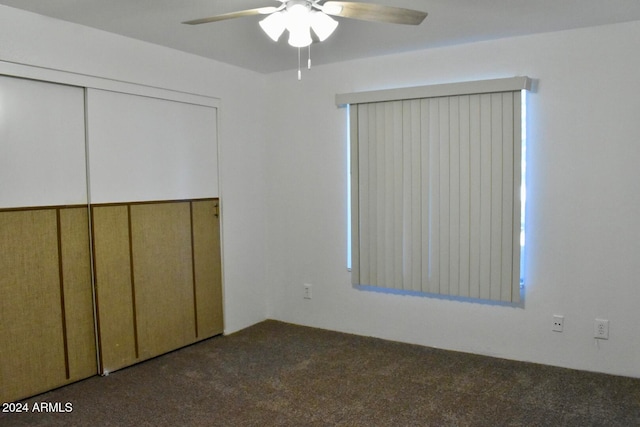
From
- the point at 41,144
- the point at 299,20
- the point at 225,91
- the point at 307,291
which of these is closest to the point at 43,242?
the point at 41,144

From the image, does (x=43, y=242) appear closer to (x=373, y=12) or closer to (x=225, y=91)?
(x=225, y=91)

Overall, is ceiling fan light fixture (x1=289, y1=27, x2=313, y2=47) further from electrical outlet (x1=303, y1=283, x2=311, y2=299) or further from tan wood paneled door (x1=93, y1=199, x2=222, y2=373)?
electrical outlet (x1=303, y1=283, x2=311, y2=299)

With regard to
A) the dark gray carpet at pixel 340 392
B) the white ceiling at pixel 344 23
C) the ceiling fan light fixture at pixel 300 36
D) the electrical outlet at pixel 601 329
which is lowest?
the dark gray carpet at pixel 340 392

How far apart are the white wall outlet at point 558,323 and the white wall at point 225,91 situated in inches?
97.8

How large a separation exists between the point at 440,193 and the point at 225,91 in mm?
1975

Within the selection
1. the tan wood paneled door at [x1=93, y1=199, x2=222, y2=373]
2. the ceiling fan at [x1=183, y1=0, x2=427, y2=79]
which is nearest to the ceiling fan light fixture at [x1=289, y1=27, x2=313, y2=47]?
the ceiling fan at [x1=183, y1=0, x2=427, y2=79]

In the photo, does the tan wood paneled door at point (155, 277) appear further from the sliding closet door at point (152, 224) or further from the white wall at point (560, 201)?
the white wall at point (560, 201)

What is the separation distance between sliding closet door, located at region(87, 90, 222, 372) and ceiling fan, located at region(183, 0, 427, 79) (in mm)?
1329

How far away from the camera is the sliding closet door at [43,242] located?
276cm

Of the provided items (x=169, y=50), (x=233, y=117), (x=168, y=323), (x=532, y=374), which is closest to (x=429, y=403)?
(x=532, y=374)

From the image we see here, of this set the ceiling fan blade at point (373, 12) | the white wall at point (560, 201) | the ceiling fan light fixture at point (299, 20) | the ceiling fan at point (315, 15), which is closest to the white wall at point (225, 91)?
the white wall at point (560, 201)

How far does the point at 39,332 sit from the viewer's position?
2.90 metres

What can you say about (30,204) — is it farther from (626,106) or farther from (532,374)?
(626,106)

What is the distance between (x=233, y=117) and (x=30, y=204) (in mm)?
1802
